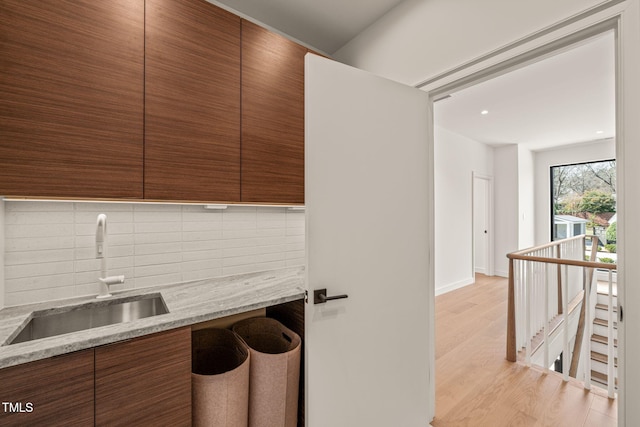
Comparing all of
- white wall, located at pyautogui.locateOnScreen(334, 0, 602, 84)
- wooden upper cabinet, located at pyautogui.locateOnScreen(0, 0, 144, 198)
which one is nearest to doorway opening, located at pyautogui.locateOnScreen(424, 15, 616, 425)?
white wall, located at pyautogui.locateOnScreen(334, 0, 602, 84)

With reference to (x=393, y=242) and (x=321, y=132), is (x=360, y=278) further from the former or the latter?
(x=321, y=132)

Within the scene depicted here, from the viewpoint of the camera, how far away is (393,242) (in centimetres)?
156

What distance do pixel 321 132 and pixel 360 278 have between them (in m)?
0.76

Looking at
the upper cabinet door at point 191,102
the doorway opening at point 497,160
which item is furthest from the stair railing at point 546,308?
the upper cabinet door at point 191,102

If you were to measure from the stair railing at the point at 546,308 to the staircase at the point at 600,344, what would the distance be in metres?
0.22

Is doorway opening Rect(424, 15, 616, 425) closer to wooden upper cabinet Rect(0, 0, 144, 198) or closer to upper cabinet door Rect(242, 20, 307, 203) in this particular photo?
upper cabinet door Rect(242, 20, 307, 203)

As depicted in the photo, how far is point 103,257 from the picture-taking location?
1.40 meters

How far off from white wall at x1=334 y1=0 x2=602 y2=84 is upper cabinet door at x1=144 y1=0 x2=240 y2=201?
38.8 inches

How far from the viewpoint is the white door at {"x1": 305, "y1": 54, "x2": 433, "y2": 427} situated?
4.34 feet

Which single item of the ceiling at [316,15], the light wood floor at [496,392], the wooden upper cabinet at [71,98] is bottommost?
the light wood floor at [496,392]

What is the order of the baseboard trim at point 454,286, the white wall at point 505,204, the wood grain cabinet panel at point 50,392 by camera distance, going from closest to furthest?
the wood grain cabinet panel at point 50,392 → the baseboard trim at point 454,286 → the white wall at point 505,204

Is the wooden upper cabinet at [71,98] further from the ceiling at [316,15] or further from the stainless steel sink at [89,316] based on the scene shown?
the ceiling at [316,15]

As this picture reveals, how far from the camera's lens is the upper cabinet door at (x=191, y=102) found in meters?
1.40

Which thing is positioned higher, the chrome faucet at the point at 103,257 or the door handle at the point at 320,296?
the chrome faucet at the point at 103,257
